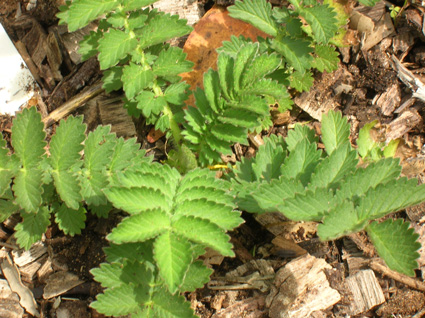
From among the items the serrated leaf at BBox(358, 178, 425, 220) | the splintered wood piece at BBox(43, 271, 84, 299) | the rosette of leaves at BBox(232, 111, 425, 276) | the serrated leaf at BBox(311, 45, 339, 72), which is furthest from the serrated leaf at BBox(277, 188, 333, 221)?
the splintered wood piece at BBox(43, 271, 84, 299)

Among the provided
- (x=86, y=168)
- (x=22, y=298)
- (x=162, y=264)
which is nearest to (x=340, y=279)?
(x=162, y=264)

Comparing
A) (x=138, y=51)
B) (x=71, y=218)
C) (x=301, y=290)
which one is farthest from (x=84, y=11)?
(x=301, y=290)

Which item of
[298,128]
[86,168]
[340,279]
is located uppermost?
[86,168]

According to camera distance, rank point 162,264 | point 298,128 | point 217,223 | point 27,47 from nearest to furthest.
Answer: point 162,264 → point 217,223 → point 298,128 → point 27,47

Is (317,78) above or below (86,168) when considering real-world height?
below

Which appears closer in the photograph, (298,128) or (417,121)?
(298,128)

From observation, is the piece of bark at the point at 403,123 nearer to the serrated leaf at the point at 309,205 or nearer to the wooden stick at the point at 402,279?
the wooden stick at the point at 402,279

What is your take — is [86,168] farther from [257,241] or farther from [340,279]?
[340,279]
